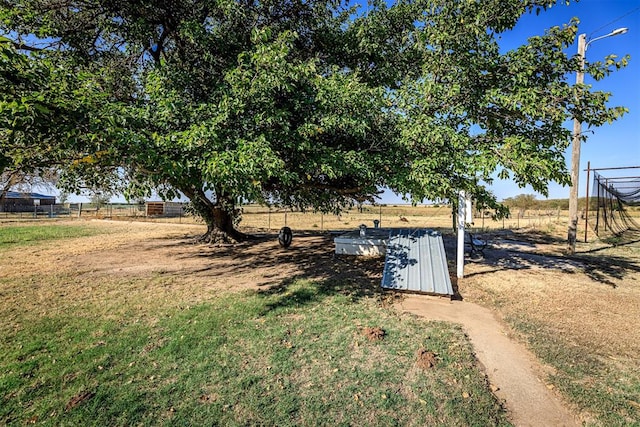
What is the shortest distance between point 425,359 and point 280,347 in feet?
5.46

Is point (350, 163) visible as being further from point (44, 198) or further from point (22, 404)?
point (44, 198)

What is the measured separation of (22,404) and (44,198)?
206ft

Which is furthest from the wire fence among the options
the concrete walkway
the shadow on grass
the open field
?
the concrete walkway

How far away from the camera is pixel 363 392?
2957mm

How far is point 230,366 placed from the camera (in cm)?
336

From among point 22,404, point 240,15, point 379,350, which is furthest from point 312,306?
point 240,15

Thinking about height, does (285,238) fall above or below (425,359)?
above

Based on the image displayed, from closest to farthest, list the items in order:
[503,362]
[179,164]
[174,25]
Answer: [503,362]
[179,164]
[174,25]

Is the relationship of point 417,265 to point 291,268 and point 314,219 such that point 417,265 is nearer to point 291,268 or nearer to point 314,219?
point 291,268

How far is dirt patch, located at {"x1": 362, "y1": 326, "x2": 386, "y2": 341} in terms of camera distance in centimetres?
406

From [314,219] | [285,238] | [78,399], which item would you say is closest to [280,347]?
[78,399]

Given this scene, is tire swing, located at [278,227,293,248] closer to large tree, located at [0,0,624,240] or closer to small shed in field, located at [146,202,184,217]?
large tree, located at [0,0,624,240]

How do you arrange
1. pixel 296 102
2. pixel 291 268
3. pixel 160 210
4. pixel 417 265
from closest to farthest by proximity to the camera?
pixel 296 102, pixel 417 265, pixel 291 268, pixel 160 210

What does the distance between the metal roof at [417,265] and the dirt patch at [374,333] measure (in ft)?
5.91
